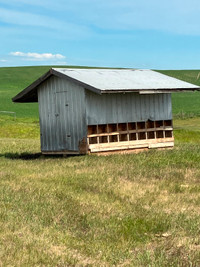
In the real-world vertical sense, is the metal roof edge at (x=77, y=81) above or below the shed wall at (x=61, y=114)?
above

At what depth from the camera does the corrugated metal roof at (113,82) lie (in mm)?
20266

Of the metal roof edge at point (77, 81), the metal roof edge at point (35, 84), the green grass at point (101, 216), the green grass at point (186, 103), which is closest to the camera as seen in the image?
the green grass at point (101, 216)

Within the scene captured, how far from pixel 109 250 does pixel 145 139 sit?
16.0 meters

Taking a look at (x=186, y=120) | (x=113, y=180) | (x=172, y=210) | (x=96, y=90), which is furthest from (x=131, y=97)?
(x=186, y=120)

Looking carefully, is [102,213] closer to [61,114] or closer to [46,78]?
[61,114]

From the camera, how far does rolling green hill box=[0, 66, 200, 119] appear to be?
60181mm

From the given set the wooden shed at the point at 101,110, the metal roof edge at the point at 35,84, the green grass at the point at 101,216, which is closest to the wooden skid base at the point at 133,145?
the wooden shed at the point at 101,110

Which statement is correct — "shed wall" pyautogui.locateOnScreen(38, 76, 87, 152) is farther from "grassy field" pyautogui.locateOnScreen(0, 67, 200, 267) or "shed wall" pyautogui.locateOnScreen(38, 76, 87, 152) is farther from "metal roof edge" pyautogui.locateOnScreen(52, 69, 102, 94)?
"grassy field" pyautogui.locateOnScreen(0, 67, 200, 267)

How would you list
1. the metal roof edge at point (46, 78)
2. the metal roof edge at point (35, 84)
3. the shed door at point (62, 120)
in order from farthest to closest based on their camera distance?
the metal roof edge at point (35, 84)
the shed door at point (62, 120)
the metal roof edge at point (46, 78)

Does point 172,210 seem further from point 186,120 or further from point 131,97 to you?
point 186,120

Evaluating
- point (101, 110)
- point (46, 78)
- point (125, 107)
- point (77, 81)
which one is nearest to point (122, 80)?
point (125, 107)

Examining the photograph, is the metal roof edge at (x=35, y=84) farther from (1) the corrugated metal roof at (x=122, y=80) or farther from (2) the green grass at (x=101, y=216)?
(2) the green grass at (x=101, y=216)

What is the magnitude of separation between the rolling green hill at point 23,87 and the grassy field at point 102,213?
30225 millimetres

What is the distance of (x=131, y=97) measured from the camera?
22375 mm
